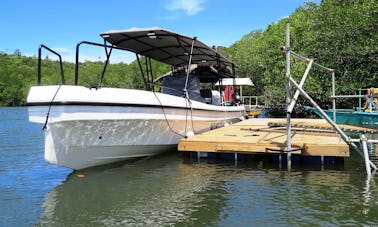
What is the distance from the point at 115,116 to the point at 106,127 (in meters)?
0.30

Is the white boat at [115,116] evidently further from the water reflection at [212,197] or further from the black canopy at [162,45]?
the water reflection at [212,197]

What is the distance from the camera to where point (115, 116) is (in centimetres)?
806

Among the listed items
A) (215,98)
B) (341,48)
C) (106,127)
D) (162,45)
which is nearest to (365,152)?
(106,127)

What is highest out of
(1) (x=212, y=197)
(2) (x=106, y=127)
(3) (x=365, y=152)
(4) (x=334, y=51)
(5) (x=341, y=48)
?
(5) (x=341, y=48)

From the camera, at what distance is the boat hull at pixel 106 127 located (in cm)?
749

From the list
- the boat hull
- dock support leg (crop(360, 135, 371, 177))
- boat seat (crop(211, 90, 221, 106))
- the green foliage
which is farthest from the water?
the green foliage

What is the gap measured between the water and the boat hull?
0.43 metres

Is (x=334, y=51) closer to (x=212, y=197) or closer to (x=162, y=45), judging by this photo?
(x=162, y=45)

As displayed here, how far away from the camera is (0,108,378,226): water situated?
17.4 ft

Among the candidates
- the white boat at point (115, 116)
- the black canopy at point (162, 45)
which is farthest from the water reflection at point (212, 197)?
the black canopy at point (162, 45)

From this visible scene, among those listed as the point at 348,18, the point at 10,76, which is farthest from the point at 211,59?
the point at 10,76

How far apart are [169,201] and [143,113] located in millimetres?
3044

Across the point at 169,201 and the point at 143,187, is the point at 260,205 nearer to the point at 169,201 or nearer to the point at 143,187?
the point at 169,201

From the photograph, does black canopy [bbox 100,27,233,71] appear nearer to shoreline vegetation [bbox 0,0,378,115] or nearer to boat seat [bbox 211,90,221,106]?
boat seat [bbox 211,90,221,106]
